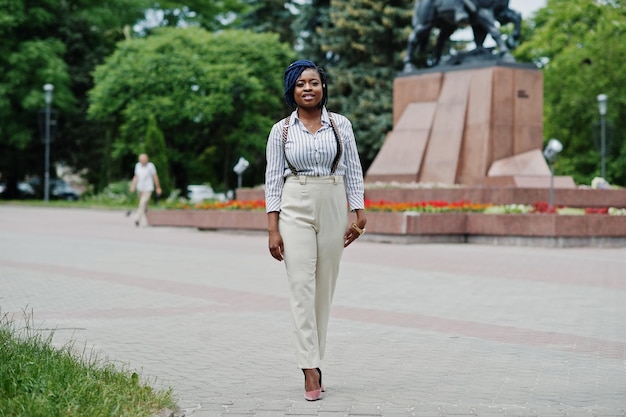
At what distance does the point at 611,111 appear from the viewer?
47.3 meters

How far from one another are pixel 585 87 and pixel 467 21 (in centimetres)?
2590

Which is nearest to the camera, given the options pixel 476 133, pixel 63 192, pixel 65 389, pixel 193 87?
pixel 65 389

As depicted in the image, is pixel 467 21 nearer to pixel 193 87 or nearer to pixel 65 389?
pixel 65 389

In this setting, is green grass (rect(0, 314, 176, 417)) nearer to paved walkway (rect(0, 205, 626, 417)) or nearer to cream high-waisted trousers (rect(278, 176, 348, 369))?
paved walkway (rect(0, 205, 626, 417))

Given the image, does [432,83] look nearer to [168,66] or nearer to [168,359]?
[168,359]

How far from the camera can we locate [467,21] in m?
24.3

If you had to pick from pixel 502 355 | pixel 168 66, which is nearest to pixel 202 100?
pixel 168 66

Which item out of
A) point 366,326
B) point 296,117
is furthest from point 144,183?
point 296,117

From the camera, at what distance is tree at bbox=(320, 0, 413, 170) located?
45.2 meters

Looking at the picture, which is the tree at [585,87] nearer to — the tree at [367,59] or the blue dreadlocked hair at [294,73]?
the tree at [367,59]

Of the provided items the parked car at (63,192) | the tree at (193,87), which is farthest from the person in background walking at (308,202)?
the parked car at (63,192)

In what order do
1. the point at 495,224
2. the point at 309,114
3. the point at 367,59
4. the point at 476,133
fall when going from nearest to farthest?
1. the point at 309,114
2. the point at 495,224
3. the point at 476,133
4. the point at 367,59

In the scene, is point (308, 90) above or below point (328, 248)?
above

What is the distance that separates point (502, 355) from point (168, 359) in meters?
2.30
